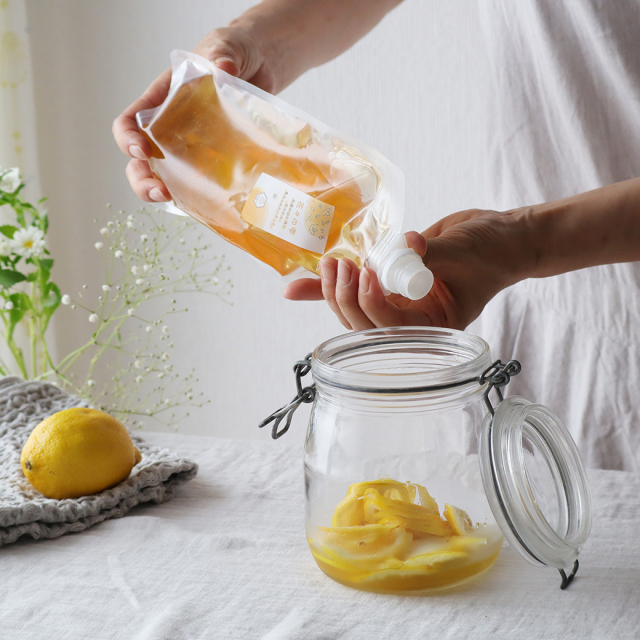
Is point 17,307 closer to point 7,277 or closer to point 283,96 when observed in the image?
point 7,277

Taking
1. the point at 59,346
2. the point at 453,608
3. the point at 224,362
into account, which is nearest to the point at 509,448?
the point at 453,608

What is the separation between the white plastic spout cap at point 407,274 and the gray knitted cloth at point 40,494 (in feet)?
0.98

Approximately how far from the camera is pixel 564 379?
0.95 meters

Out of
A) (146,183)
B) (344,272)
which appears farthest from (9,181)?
(344,272)

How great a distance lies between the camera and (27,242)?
1.01 metres

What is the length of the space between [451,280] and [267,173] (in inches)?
8.1

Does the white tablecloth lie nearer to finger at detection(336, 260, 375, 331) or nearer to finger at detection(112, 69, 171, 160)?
finger at detection(336, 260, 375, 331)

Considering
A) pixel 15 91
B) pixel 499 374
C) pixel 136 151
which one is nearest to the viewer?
pixel 499 374

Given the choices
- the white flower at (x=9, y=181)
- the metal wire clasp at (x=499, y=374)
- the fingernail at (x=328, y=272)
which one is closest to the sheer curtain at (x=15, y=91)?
the white flower at (x=9, y=181)

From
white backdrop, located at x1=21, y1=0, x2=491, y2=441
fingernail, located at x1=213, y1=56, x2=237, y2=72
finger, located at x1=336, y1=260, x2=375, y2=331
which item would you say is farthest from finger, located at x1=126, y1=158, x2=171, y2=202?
white backdrop, located at x1=21, y1=0, x2=491, y2=441

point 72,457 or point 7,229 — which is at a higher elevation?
point 7,229

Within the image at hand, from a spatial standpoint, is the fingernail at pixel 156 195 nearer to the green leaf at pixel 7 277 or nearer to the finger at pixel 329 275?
the finger at pixel 329 275

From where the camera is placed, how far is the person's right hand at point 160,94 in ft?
2.38

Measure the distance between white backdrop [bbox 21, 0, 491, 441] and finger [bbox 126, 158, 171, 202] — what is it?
0.73m
